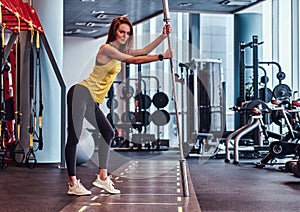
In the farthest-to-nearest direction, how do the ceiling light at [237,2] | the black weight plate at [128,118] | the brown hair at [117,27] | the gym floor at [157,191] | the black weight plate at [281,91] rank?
the black weight plate at [128,118]
the ceiling light at [237,2]
the black weight plate at [281,91]
the brown hair at [117,27]
the gym floor at [157,191]

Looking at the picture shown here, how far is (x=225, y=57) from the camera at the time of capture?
38.0ft

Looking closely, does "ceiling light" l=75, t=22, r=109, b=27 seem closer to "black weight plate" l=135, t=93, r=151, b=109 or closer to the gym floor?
"black weight plate" l=135, t=93, r=151, b=109

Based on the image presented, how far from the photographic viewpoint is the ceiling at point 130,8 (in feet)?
32.3

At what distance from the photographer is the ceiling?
986 centimetres

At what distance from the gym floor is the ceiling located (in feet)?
15.1

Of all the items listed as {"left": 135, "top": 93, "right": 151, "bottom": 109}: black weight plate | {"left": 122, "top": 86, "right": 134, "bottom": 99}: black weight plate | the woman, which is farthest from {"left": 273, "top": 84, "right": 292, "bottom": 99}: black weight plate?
the woman

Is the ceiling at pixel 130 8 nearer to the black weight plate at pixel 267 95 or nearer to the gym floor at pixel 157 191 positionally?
the black weight plate at pixel 267 95

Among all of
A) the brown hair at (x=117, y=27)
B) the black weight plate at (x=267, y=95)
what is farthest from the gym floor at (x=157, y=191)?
the black weight plate at (x=267, y=95)

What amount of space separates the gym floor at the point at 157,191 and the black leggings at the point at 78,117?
290 millimetres

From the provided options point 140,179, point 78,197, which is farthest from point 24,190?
point 140,179

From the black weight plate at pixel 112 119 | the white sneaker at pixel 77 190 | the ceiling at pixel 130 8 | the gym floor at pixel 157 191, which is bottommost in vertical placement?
the gym floor at pixel 157 191

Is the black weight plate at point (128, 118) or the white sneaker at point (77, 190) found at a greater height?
the black weight plate at point (128, 118)

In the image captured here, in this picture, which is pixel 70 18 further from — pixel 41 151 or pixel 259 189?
pixel 259 189

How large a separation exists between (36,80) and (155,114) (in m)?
5.12
